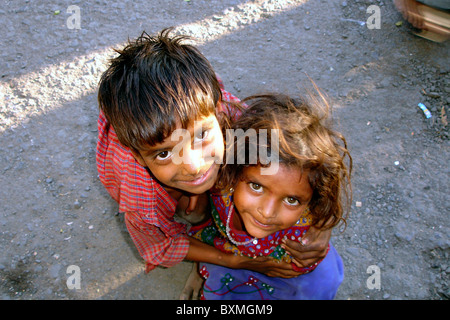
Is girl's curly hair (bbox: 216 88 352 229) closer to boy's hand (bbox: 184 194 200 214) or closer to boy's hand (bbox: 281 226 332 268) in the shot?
boy's hand (bbox: 281 226 332 268)

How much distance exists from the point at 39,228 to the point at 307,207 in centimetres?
134

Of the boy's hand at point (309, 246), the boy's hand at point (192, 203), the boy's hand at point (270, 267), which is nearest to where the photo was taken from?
the boy's hand at point (309, 246)

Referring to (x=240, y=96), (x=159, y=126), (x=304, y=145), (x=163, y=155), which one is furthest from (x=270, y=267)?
(x=240, y=96)

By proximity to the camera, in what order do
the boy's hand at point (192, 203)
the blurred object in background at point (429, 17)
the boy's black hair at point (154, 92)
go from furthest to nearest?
the blurred object in background at point (429, 17) → the boy's hand at point (192, 203) → the boy's black hair at point (154, 92)

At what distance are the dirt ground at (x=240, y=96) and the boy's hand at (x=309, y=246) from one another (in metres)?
0.42

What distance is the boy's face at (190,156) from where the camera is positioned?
4.14 ft

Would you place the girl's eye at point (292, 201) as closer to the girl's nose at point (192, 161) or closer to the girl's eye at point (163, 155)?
the girl's nose at point (192, 161)

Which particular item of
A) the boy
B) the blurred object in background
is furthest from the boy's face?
the blurred object in background

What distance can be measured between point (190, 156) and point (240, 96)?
1203 mm

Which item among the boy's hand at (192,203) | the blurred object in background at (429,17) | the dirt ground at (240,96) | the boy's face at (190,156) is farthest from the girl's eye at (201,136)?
the blurred object in background at (429,17)

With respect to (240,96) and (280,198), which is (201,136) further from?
(240,96)

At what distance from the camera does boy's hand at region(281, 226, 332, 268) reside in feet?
5.11
